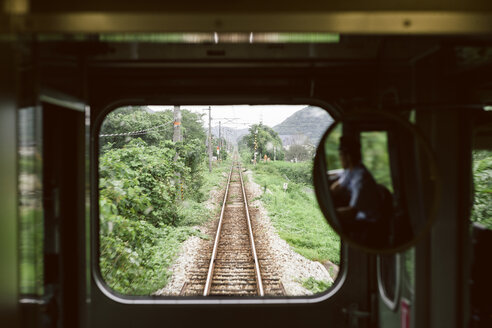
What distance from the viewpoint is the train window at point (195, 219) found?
5574 millimetres

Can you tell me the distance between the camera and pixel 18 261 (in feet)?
5.07

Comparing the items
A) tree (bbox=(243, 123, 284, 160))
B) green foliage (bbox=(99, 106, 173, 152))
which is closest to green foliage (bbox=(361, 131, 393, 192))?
green foliage (bbox=(99, 106, 173, 152))

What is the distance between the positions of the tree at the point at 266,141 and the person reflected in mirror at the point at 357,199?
29.3ft

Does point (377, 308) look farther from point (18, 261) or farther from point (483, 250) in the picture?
point (18, 261)

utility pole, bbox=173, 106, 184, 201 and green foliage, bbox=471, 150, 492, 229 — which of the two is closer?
green foliage, bbox=471, 150, 492, 229

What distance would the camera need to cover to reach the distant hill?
3.40 meters

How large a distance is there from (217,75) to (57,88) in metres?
1.43

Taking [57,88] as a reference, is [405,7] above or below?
above

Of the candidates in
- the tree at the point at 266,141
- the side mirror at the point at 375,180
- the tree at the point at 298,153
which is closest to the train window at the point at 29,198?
the side mirror at the point at 375,180

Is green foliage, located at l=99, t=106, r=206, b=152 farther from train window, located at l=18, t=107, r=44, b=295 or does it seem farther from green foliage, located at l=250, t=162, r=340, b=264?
train window, located at l=18, t=107, r=44, b=295

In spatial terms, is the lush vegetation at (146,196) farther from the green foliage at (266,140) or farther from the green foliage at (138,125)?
the green foliage at (266,140)

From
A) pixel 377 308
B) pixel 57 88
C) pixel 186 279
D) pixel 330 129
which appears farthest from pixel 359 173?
pixel 186 279

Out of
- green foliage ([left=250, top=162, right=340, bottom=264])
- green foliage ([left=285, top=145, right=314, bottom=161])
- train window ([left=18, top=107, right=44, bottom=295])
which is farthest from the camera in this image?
green foliage ([left=250, top=162, right=340, bottom=264])

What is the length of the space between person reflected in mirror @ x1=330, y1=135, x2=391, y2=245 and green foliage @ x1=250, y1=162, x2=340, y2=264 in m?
4.03
